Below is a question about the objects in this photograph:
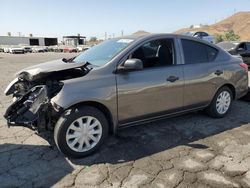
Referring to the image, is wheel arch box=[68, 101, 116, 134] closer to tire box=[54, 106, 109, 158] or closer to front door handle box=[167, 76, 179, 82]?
tire box=[54, 106, 109, 158]

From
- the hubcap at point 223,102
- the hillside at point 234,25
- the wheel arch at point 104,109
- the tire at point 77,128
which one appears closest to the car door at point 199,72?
the hubcap at point 223,102

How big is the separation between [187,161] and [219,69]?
2.24 m

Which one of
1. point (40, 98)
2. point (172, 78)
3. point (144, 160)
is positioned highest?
point (172, 78)

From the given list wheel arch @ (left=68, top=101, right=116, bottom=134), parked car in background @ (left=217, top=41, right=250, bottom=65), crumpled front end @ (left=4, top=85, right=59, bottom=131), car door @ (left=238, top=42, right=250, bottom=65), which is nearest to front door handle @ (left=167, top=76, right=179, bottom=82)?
wheel arch @ (left=68, top=101, right=116, bottom=134)

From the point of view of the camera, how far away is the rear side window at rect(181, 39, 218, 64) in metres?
4.86

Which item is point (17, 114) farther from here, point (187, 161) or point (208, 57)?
point (208, 57)

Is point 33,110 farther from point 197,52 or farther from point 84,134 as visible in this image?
point 197,52

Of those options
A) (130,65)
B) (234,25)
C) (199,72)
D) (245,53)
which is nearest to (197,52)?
(199,72)

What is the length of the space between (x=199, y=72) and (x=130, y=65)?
160cm

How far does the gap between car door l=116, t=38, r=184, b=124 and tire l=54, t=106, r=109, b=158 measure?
0.35 m

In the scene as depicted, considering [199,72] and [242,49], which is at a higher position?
[242,49]

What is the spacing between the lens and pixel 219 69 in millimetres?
5285

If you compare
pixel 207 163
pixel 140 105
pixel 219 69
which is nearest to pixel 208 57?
pixel 219 69

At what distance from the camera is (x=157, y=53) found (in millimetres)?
4703
